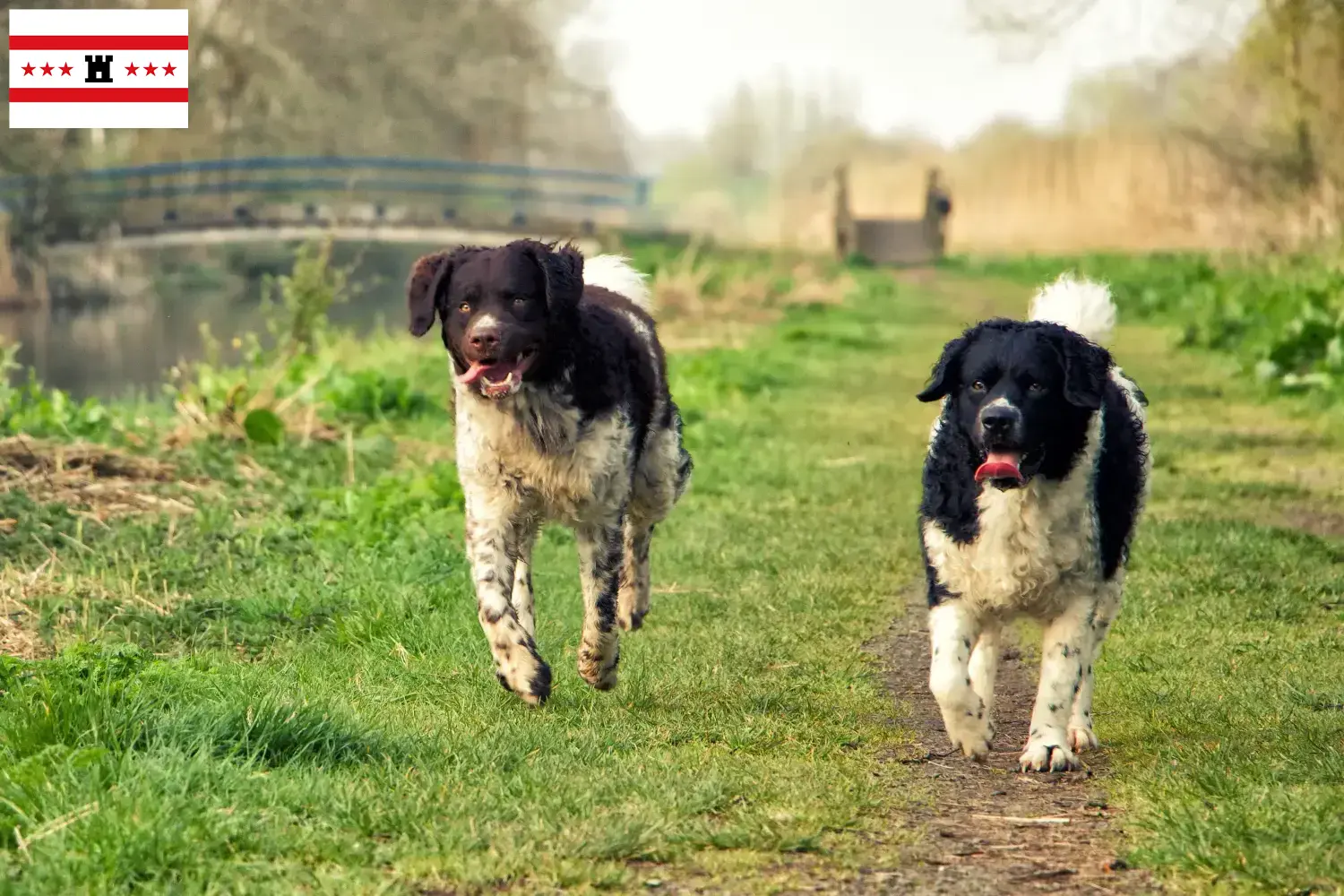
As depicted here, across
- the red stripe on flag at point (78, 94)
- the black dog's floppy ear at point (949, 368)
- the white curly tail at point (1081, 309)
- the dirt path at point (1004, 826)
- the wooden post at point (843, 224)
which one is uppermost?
the red stripe on flag at point (78, 94)

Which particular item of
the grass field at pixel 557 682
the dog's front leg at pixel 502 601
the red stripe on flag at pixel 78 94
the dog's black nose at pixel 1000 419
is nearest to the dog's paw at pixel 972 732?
the grass field at pixel 557 682

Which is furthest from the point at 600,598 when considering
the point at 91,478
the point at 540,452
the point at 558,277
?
the point at 91,478

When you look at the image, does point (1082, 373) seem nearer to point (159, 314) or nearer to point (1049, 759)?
point (1049, 759)

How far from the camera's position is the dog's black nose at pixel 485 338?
5770 millimetres

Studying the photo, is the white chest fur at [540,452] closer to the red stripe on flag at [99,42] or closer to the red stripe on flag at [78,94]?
the red stripe on flag at [99,42]

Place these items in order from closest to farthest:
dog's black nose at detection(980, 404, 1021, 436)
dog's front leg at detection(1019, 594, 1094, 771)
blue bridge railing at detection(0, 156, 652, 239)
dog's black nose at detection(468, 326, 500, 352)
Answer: dog's black nose at detection(980, 404, 1021, 436)
dog's front leg at detection(1019, 594, 1094, 771)
dog's black nose at detection(468, 326, 500, 352)
blue bridge railing at detection(0, 156, 652, 239)

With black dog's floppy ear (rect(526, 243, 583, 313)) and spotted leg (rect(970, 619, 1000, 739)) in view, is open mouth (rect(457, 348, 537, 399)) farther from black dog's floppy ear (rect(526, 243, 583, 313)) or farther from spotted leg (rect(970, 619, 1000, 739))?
spotted leg (rect(970, 619, 1000, 739))

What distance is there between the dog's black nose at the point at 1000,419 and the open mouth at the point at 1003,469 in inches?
3.3

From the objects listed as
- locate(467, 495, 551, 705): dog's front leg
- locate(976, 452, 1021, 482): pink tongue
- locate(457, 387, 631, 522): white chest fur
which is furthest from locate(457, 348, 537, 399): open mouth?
locate(976, 452, 1021, 482): pink tongue

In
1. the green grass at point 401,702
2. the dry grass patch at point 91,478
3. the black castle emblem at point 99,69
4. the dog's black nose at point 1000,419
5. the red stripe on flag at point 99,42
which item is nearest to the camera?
the green grass at point 401,702

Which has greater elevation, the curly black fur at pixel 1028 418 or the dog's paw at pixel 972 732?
the curly black fur at pixel 1028 418

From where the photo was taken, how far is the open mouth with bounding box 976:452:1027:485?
5.18 metres

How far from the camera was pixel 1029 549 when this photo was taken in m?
5.34

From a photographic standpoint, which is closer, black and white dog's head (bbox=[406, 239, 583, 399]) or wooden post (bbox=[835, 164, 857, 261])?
black and white dog's head (bbox=[406, 239, 583, 399])
